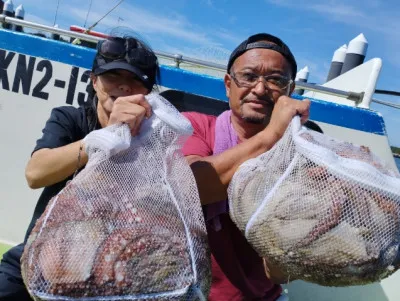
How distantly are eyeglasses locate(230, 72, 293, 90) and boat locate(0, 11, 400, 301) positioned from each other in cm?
109

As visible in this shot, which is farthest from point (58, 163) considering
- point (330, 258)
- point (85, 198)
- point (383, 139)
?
point (383, 139)

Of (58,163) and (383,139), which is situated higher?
(383,139)

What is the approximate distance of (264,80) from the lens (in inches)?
61.7

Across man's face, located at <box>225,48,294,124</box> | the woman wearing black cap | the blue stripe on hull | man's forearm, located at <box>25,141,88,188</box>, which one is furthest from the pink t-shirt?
the blue stripe on hull

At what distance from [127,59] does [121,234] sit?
84 centimetres

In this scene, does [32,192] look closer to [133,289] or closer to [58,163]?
[58,163]

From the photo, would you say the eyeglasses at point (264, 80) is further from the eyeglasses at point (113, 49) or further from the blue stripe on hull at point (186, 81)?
the blue stripe on hull at point (186, 81)

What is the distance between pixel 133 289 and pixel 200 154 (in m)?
0.69

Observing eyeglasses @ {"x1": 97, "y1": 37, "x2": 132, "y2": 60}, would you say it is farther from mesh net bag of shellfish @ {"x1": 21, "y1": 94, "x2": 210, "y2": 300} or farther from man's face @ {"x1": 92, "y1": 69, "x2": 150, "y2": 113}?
mesh net bag of shellfish @ {"x1": 21, "y1": 94, "x2": 210, "y2": 300}

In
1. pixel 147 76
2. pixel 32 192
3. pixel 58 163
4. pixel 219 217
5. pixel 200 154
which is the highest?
pixel 147 76

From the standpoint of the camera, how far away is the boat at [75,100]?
107 inches

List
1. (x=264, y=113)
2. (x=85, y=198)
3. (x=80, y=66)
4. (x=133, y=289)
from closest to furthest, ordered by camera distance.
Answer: (x=133, y=289), (x=85, y=198), (x=264, y=113), (x=80, y=66)

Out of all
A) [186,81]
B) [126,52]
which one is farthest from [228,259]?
[186,81]

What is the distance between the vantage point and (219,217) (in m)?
1.59
